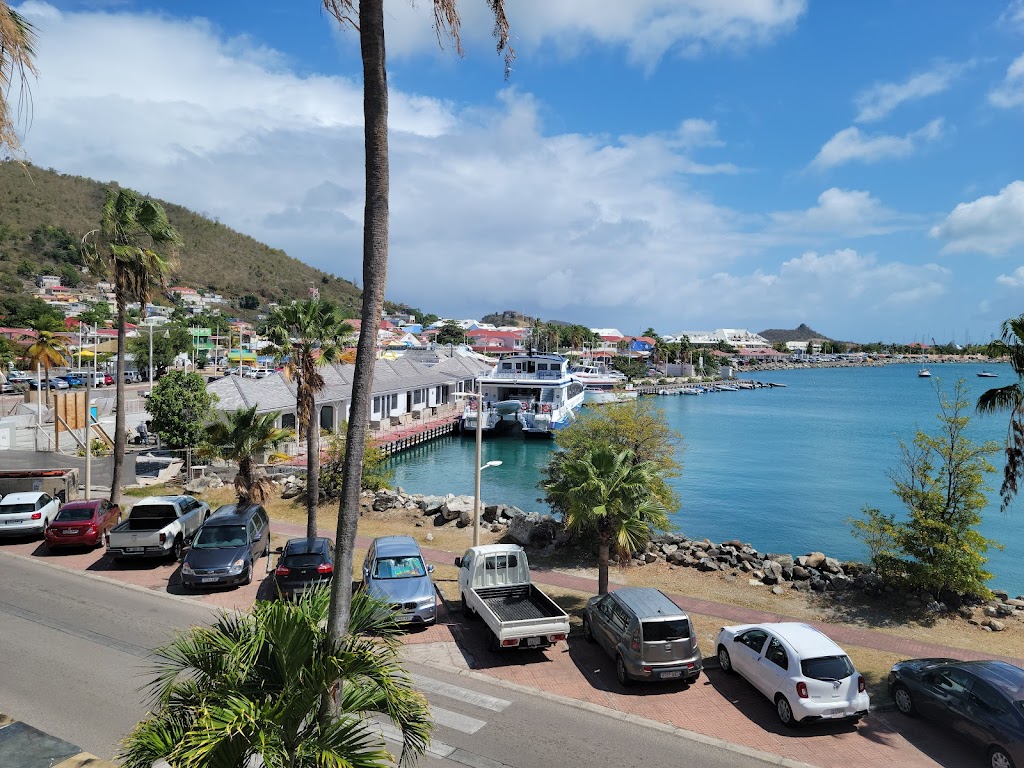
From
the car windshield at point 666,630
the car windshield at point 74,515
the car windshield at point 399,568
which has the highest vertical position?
the car windshield at point 666,630

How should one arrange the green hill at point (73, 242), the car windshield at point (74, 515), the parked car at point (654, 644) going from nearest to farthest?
the parked car at point (654, 644) → the car windshield at point (74, 515) → the green hill at point (73, 242)

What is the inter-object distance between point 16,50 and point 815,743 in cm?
A: 1431

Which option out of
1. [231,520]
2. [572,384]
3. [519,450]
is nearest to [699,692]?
[231,520]

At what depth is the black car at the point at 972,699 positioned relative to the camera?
31.0 ft

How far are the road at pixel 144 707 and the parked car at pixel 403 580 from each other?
166cm

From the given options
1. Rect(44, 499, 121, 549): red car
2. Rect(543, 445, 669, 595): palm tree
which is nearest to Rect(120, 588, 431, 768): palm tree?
Rect(543, 445, 669, 595): palm tree

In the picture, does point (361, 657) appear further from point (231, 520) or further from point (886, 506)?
point (886, 506)

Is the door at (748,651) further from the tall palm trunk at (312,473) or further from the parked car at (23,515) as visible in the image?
the parked car at (23,515)

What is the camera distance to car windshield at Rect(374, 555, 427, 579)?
50.5ft

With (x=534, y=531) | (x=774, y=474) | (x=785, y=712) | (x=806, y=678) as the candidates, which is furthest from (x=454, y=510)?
(x=774, y=474)

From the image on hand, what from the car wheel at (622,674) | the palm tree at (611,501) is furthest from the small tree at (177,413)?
the car wheel at (622,674)

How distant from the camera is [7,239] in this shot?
142 m

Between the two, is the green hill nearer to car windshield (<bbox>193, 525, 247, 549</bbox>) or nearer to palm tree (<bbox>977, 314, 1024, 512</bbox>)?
car windshield (<bbox>193, 525, 247, 549</bbox>)

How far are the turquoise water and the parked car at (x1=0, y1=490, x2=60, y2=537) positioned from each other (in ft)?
70.0
